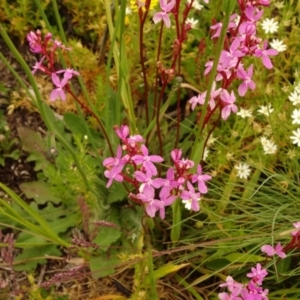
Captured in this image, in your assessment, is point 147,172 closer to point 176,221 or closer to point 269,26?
point 176,221

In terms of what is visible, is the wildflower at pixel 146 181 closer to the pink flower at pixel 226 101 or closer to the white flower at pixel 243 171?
the pink flower at pixel 226 101

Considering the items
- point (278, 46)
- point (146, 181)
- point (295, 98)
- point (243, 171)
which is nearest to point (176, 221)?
point (243, 171)

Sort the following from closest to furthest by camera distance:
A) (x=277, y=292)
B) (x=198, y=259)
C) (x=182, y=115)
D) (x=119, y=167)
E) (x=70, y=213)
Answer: (x=119, y=167), (x=277, y=292), (x=198, y=259), (x=70, y=213), (x=182, y=115)

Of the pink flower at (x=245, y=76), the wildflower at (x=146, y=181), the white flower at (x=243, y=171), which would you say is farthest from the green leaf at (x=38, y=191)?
the pink flower at (x=245, y=76)

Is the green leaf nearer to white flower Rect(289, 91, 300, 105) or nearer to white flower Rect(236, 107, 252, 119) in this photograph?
white flower Rect(236, 107, 252, 119)

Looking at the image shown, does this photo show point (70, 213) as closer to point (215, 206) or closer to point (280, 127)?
point (215, 206)

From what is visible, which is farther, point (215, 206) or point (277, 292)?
point (215, 206)

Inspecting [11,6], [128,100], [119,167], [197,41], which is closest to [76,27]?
[11,6]
